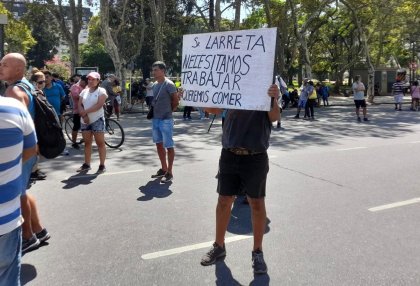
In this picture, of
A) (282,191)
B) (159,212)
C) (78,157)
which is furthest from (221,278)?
(78,157)

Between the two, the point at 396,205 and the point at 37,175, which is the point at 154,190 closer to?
the point at 37,175

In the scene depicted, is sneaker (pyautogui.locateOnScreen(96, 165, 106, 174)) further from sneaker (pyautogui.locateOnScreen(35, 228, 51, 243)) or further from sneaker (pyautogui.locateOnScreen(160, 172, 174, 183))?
sneaker (pyautogui.locateOnScreen(35, 228, 51, 243))

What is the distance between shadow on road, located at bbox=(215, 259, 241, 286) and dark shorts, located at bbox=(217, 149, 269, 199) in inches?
23.8

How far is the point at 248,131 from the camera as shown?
12.0 ft

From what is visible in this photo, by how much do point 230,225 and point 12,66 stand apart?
8.58 ft

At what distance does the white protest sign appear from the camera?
353cm

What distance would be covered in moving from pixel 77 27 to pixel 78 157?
17.7m

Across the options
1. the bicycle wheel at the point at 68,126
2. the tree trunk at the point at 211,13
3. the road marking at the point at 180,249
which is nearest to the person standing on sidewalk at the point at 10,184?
the road marking at the point at 180,249

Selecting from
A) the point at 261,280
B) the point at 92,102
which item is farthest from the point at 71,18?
the point at 261,280

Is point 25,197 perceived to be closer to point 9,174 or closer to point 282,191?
point 9,174

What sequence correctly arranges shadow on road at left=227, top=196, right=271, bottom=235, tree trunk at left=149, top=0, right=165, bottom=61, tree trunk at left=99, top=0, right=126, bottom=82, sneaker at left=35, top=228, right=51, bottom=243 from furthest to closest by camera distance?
tree trunk at left=149, top=0, right=165, bottom=61 → tree trunk at left=99, top=0, right=126, bottom=82 → shadow on road at left=227, top=196, right=271, bottom=235 → sneaker at left=35, top=228, right=51, bottom=243

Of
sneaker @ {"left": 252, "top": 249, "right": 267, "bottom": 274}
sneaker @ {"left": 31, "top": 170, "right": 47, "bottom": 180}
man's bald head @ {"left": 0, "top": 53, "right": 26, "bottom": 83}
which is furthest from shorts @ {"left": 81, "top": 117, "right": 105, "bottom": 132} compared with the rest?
sneaker @ {"left": 252, "top": 249, "right": 267, "bottom": 274}

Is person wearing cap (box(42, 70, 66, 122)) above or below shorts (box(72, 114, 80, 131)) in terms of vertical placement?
above

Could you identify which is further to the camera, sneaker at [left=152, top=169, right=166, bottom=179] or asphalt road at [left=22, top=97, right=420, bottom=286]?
sneaker at [left=152, top=169, right=166, bottom=179]
